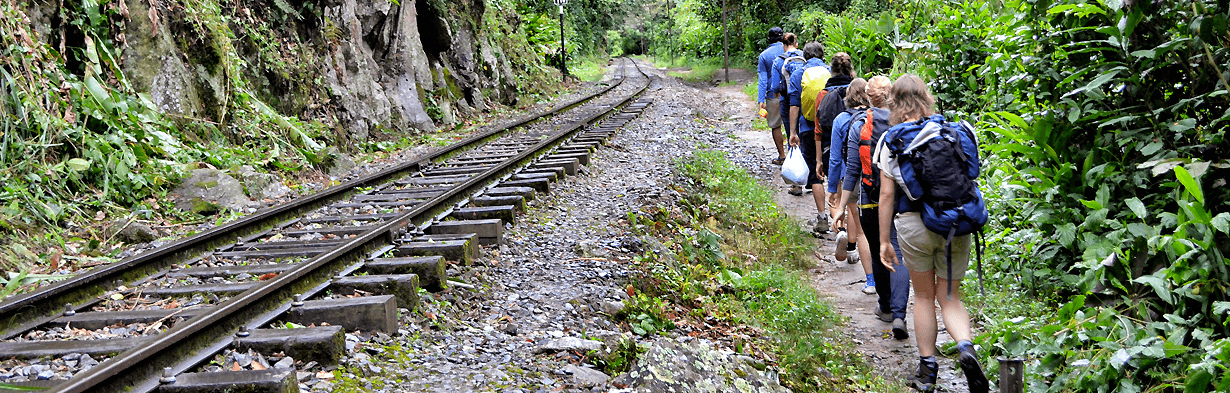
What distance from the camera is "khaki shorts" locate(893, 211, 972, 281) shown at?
4359 mm

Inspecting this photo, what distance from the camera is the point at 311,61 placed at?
13.5m

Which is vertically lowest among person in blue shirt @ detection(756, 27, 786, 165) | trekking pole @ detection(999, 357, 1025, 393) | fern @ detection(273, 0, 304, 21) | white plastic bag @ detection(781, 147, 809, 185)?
trekking pole @ detection(999, 357, 1025, 393)

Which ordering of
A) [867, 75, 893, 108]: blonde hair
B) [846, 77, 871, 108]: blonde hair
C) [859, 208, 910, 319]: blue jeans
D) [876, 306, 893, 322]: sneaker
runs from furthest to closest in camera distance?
[876, 306, 893, 322]: sneaker, [846, 77, 871, 108]: blonde hair, [859, 208, 910, 319]: blue jeans, [867, 75, 893, 108]: blonde hair

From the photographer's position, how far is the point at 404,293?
5.09m

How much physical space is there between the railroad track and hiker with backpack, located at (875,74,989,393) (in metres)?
2.82

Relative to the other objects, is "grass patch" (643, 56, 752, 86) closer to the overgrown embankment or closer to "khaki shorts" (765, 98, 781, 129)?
the overgrown embankment

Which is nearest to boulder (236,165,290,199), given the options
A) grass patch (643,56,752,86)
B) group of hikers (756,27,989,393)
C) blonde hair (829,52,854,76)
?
blonde hair (829,52,854,76)

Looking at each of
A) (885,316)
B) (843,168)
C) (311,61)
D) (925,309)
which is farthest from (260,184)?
(925,309)

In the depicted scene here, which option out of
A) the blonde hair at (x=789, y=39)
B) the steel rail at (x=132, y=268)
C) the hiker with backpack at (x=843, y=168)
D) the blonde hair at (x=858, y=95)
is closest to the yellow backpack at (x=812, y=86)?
the hiker with backpack at (x=843, y=168)

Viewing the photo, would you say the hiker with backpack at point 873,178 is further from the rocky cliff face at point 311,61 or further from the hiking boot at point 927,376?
the rocky cliff face at point 311,61

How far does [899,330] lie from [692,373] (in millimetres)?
2072

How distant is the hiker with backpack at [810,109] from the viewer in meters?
7.69

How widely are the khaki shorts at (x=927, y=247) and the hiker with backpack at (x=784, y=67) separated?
13.6 ft

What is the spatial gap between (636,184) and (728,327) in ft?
13.7
